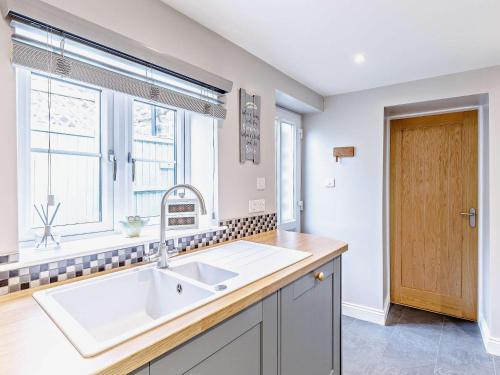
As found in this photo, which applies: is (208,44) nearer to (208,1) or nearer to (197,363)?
(208,1)

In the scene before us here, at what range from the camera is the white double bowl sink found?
100 cm

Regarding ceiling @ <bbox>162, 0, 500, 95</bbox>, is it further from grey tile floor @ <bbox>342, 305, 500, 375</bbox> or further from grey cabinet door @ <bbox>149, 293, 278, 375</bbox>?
grey tile floor @ <bbox>342, 305, 500, 375</bbox>

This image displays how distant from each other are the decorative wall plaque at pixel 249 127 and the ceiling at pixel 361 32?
35 centimetres

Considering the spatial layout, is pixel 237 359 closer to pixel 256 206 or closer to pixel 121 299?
pixel 121 299

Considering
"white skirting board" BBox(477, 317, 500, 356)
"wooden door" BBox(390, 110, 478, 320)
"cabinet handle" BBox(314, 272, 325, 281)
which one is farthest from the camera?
"wooden door" BBox(390, 110, 478, 320)

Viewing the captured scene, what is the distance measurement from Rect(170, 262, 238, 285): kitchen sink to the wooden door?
2469mm

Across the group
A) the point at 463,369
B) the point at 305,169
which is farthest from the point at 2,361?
the point at 305,169

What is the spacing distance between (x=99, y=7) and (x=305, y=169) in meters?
2.48

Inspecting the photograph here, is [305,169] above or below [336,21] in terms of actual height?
below

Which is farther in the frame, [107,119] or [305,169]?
[305,169]

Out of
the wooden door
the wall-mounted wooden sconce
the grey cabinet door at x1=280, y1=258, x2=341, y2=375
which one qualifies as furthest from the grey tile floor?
the wall-mounted wooden sconce

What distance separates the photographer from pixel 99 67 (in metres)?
1.25

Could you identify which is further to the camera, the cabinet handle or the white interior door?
the white interior door

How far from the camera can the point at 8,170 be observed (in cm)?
104
